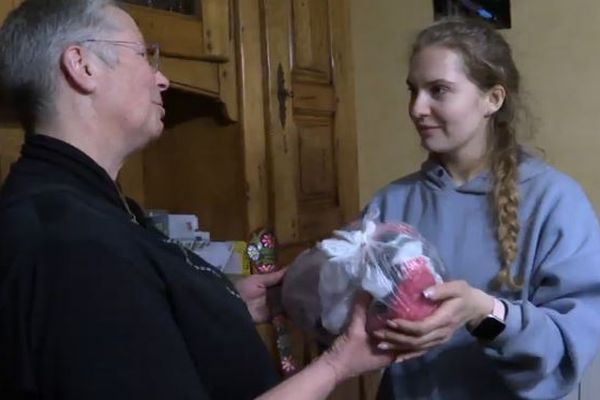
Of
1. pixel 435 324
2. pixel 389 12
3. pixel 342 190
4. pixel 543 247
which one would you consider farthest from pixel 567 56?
pixel 435 324

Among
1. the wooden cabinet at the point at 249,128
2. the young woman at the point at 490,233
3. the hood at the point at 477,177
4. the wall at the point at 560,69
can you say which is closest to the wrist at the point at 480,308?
the young woman at the point at 490,233

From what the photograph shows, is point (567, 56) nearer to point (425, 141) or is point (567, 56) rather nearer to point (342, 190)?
point (342, 190)

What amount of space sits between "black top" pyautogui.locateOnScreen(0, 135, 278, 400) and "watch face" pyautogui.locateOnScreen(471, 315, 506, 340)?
1.20 ft

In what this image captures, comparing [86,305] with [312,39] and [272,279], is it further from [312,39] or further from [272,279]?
[312,39]

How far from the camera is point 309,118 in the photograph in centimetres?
205

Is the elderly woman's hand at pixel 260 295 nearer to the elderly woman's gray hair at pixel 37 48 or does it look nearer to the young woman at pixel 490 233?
the young woman at pixel 490 233

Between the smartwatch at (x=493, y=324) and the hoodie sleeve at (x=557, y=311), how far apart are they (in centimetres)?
1

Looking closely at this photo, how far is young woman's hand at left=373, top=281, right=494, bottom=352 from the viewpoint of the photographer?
0.96m

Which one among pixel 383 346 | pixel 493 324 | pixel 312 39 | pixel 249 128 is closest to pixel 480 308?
pixel 493 324

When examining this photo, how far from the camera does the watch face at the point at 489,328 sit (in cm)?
110

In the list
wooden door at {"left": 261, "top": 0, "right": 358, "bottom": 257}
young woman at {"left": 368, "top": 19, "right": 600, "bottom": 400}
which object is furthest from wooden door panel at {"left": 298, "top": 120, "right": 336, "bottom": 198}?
young woman at {"left": 368, "top": 19, "right": 600, "bottom": 400}

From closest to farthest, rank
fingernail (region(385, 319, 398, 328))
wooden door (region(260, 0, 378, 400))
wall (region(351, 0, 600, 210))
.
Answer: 1. fingernail (region(385, 319, 398, 328))
2. wooden door (region(260, 0, 378, 400))
3. wall (region(351, 0, 600, 210))

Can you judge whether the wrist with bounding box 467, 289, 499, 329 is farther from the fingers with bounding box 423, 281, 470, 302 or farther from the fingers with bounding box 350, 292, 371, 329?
the fingers with bounding box 350, 292, 371, 329

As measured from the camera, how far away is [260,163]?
188 cm
